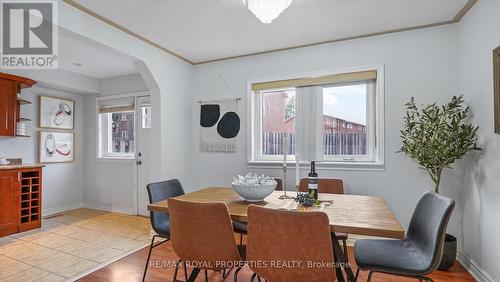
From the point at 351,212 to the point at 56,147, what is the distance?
4692 millimetres

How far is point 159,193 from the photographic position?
2.20 m

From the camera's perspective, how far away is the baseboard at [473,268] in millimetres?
2062

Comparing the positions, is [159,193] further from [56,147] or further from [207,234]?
[56,147]

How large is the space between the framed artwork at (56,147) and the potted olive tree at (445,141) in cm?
502

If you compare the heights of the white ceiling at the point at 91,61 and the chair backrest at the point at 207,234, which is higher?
the white ceiling at the point at 91,61

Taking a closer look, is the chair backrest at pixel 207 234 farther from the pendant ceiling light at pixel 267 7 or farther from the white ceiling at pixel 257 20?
the white ceiling at pixel 257 20

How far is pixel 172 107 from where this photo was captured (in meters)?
3.48

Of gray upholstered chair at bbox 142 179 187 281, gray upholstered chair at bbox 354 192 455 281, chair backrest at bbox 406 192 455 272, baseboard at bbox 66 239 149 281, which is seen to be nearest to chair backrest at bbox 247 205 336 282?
gray upholstered chair at bbox 354 192 455 281

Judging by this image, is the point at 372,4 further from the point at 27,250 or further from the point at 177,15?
the point at 27,250

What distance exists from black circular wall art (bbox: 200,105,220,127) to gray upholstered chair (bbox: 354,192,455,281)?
8.25 feet

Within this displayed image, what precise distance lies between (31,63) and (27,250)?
2419mm

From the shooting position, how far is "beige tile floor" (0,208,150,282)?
2334mm

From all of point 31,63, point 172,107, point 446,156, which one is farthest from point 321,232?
point 31,63
